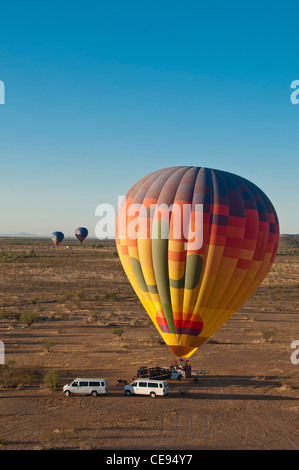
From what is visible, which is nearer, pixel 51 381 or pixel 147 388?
pixel 147 388

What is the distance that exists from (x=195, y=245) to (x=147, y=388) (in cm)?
736

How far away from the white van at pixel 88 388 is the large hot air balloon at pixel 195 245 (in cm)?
387

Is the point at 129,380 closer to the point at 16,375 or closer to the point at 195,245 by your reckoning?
the point at 16,375

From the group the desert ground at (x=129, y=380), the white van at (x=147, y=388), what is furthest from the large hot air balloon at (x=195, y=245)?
the desert ground at (x=129, y=380)

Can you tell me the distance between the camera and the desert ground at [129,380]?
1515 centimetres

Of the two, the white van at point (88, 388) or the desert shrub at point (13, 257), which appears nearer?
the white van at point (88, 388)

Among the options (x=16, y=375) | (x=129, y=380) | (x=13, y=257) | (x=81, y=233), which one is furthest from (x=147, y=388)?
(x=81, y=233)

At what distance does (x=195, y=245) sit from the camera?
17531 millimetres

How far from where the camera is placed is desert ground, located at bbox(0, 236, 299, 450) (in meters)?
15.1

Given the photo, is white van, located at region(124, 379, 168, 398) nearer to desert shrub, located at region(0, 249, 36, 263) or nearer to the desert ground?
the desert ground

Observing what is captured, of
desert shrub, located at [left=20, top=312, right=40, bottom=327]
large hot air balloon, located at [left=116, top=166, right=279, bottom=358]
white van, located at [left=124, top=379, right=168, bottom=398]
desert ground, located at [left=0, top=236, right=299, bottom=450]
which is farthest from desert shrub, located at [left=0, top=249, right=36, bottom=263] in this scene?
large hot air balloon, located at [left=116, top=166, right=279, bottom=358]

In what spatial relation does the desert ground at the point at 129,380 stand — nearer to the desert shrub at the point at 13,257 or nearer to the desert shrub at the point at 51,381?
the desert shrub at the point at 51,381

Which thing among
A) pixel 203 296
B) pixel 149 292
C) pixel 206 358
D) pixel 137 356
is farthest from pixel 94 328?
pixel 203 296

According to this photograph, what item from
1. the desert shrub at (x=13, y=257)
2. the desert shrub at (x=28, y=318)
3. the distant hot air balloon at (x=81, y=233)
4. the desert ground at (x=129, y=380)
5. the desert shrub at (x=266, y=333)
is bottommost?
the desert ground at (x=129, y=380)
